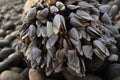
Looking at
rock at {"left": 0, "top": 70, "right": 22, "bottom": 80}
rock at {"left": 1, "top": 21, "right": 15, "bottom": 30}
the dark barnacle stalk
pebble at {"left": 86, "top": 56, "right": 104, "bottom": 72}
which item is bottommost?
rock at {"left": 1, "top": 21, "right": 15, "bottom": 30}

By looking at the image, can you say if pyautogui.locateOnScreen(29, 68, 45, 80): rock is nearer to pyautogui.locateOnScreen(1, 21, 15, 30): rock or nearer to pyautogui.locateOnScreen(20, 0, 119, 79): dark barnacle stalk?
pyautogui.locateOnScreen(20, 0, 119, 79): dark barnacle stalk

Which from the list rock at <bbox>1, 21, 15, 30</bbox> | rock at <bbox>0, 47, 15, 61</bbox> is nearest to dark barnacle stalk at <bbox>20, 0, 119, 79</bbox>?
rock at <bbox>0, 47, 15, 61</bbox>

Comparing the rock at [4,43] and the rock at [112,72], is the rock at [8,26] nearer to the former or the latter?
the rock at [4,43]

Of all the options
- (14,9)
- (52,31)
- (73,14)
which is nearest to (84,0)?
(73,14)

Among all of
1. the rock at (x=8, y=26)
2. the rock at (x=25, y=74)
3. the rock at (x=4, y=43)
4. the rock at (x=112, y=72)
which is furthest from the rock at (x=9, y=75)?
the rock at (x=8, y=26)

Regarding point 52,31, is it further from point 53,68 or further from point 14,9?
point 14,9

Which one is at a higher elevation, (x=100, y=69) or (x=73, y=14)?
(x=73, y=14)

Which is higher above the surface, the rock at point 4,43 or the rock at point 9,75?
the rock at point 9,75

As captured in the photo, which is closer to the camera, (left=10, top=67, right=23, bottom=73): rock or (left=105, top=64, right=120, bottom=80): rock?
(left=105, top=64, right=120, bottom=80): rock
